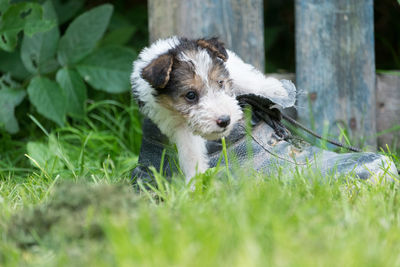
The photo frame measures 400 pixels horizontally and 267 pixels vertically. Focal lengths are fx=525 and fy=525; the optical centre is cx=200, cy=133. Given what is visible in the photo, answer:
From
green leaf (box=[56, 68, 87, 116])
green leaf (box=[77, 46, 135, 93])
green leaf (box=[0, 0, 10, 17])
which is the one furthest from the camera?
green leaf (box=[77, 46, 135, 93])

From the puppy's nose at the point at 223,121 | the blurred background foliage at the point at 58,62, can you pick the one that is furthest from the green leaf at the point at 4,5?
the puppy's nose at the point at 223,121

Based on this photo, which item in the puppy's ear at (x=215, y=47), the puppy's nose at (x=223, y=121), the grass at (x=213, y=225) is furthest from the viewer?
the puppy's ear at (x=215, y=47)

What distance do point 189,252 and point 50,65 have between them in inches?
128

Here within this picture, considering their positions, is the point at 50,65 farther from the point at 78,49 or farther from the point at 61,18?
the point at 61,18

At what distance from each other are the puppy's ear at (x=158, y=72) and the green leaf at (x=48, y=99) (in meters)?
1.41

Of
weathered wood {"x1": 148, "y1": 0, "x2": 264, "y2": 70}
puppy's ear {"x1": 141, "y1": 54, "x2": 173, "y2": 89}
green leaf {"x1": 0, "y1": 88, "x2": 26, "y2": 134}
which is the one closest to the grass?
puppy's ear {"x1": 141, "y1": 54, "x2": 173, "y2": 89}

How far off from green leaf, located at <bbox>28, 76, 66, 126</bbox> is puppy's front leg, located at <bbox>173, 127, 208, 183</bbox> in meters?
1.37

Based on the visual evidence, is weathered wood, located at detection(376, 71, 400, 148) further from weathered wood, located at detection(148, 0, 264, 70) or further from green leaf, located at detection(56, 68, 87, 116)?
green leaf, located at detection(56, 68, 87, 116)

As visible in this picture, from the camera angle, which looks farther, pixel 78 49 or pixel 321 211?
pixel 78 49

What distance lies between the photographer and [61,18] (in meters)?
5.06

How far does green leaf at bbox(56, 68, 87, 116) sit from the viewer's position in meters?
4.45

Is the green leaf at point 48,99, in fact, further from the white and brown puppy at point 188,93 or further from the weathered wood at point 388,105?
the weathered wood at point 388,105

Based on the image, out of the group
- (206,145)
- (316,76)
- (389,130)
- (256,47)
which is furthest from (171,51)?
(389,130)

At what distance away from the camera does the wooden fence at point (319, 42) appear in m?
4.28
